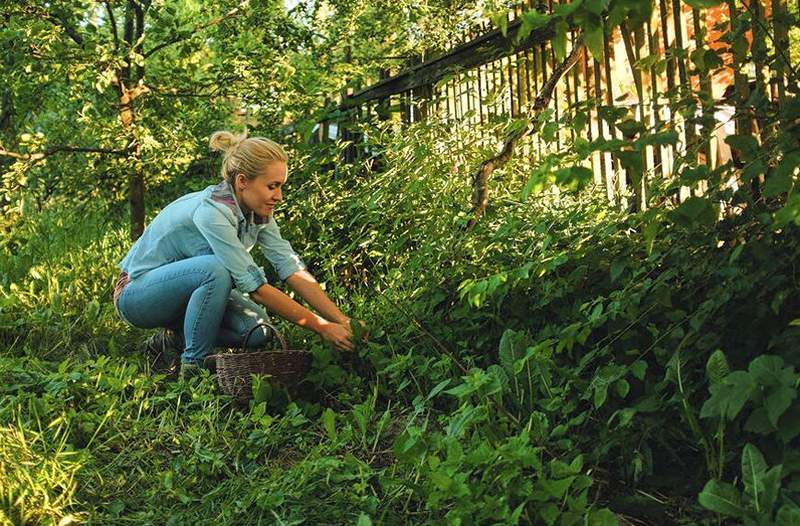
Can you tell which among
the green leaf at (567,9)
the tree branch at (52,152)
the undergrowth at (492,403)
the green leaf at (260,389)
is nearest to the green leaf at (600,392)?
the undergrowth at (492,403)

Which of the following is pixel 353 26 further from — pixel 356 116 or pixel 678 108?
pixel 678 108

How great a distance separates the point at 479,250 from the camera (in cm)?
405

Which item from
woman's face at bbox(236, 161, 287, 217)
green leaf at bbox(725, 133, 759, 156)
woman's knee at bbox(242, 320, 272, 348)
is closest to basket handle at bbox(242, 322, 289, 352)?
woman's knee at bbox(242, 320, 272, 348)

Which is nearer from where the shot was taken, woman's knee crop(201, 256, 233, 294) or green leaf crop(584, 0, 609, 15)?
green leaf crop(584, 0, 609, 15)

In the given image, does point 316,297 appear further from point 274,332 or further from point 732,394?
point 732,394

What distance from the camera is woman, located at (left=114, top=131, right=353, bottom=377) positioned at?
4277 mm

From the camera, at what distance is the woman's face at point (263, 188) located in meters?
4.39

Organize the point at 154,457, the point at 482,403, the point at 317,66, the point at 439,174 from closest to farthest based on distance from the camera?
the point at 482,403
the point at 154,457
the point at 439,174
the point at 317,66

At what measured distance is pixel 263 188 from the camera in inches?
173

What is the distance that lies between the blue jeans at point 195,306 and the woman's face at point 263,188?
1.02ft

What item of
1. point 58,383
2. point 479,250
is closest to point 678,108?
point 479,250

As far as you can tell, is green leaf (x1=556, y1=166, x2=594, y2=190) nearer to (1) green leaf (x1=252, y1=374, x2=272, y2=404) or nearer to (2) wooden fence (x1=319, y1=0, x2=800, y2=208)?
(2) wooden fence (x1=319, y1=0, x2=800, y2=208)

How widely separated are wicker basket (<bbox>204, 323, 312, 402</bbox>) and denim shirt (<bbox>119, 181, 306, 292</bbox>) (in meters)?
0.46

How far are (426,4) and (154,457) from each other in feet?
15.8
